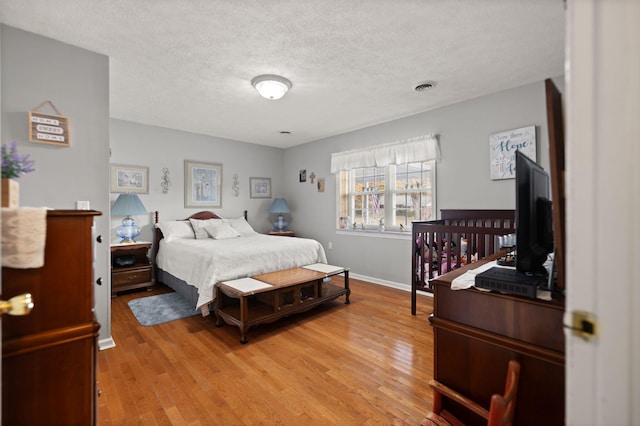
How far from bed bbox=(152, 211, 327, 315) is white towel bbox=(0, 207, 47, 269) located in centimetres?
212

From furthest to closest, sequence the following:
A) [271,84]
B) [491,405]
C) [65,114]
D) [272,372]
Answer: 1. [271,84]
2. [65,114]
3. [272,372]
4. [491,405]

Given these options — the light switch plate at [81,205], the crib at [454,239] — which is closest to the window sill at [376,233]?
the crib at [454,239]

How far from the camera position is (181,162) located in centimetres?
477

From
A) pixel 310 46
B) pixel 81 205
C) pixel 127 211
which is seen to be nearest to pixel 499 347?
pixel 310 46

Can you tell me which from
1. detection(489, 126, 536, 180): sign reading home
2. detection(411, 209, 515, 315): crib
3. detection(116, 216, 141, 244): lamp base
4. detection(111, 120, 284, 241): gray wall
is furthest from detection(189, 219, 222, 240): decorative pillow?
detection(489, 126, 536, 180): sign reading home

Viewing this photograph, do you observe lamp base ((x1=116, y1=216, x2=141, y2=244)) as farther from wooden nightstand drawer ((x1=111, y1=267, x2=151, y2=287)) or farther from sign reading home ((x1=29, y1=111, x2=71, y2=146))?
sign reading home ((x1=29, y1=111, x2=71, y2=146))

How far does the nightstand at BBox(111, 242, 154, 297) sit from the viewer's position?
12.4 feet

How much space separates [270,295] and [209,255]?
772 mm

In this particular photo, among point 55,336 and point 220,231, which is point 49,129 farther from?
point 220,231

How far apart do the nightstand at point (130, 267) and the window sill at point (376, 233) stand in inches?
116

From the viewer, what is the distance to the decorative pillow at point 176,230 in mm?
4258

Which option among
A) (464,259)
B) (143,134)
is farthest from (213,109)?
(464,259)

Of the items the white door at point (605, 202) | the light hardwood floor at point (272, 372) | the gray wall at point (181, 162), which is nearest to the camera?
the white door at point (605, 202)

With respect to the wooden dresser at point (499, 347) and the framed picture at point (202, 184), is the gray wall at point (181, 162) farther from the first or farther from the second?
the wooden dresser at point (499, 347)
